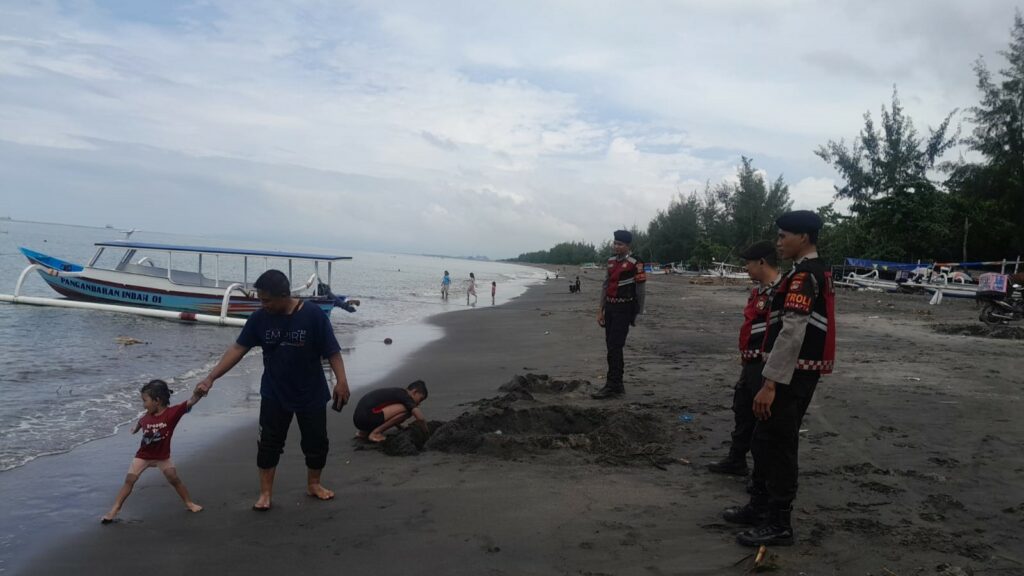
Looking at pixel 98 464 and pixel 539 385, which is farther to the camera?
pixel 539 385

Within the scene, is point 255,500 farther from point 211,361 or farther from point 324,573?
point 211,361

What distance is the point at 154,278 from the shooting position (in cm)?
2008

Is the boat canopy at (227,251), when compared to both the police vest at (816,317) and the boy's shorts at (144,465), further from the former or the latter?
the police vest at (816,317)

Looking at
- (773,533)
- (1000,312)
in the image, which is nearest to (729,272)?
(1000,312)

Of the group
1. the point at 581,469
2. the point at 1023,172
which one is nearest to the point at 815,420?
the point at 581,469

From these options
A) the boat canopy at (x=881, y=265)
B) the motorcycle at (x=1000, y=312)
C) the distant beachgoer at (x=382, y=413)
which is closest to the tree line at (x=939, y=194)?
the boat canopy at (x=881, y=265)

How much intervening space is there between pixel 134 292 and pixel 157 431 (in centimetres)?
1805

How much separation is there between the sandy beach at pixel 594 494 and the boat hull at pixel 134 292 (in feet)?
42.6

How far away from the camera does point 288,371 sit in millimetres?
4496

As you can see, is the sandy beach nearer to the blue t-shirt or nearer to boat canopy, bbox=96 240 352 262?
the blue t-shirt

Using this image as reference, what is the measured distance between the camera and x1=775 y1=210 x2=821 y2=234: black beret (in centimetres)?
367

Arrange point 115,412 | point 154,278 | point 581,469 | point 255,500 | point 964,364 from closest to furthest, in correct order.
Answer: point 255,500, point 581,469, point 115,412, point 964,364, point 154,278

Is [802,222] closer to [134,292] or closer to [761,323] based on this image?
[761,323]

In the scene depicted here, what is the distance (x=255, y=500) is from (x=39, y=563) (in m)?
1.29
